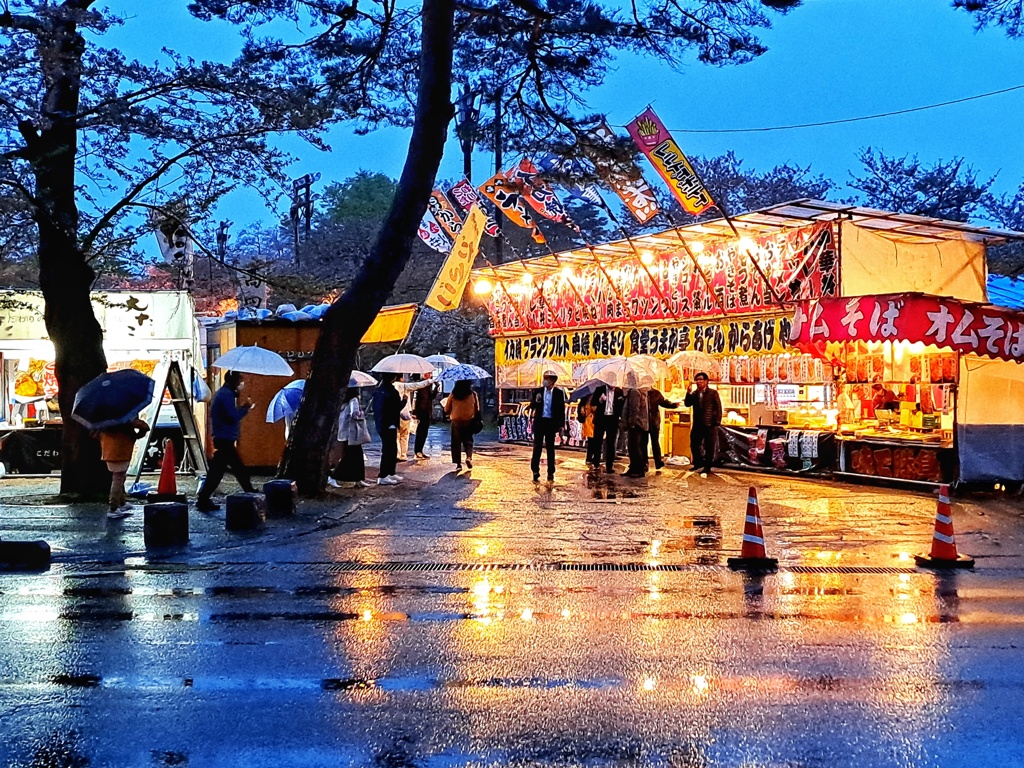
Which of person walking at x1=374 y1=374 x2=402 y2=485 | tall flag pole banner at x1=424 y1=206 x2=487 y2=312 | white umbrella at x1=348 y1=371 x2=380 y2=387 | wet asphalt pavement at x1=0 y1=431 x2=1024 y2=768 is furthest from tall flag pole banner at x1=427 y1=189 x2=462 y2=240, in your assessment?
wet asphalt pavement at x1=0 y1=431 x2=1024 y2=768

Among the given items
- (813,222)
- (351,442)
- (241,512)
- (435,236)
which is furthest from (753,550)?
(435,236)

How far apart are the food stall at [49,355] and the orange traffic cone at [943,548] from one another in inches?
567

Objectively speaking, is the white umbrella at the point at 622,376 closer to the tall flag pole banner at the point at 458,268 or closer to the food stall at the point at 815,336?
the food stall at the point at 815,336

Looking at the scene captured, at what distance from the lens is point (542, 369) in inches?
1114

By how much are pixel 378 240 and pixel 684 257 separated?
10263 mm

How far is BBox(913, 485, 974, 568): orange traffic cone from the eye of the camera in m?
10.4

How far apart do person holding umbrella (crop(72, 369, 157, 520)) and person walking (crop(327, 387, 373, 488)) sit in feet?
14.1

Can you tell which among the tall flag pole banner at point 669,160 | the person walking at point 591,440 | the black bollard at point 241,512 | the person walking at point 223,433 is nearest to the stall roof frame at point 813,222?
the tall flag pole banner at point 669,160

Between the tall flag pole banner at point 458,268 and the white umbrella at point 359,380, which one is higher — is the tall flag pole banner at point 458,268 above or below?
above

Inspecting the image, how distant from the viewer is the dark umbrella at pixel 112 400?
512 inches

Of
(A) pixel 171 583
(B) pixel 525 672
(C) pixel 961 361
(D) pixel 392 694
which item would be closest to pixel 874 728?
(B) pixel 525 672

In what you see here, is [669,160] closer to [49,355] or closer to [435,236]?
[435,236]

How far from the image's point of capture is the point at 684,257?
23625 mm

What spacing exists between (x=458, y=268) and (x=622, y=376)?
18.3ft
